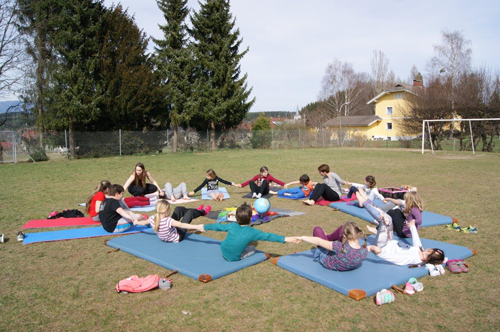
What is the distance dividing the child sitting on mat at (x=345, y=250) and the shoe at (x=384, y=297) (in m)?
0.66

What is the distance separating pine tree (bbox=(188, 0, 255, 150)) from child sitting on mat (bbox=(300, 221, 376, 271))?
3126 centimetres

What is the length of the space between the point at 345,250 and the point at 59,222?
6813mm

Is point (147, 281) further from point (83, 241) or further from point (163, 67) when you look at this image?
point (163, 67)

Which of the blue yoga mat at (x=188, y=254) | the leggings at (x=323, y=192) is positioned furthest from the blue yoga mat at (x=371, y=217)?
the blue yoga mat at (x=188, y=254)

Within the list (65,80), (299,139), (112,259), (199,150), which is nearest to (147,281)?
(112,259)

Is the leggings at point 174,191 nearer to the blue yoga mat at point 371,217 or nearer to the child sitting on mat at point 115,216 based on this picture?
the child sitting on mat at point 115,216

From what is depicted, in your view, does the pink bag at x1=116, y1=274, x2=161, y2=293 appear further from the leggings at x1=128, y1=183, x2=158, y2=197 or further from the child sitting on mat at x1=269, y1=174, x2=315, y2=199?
the child sitting on mat at x1=269, y1=174, x2=315, y2=199

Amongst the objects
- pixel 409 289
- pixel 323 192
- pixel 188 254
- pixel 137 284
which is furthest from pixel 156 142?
pixel 409 289

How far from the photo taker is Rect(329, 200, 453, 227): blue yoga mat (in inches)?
327

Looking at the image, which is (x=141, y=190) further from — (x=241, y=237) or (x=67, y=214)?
(x=241, y=237)

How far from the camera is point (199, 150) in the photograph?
120ft

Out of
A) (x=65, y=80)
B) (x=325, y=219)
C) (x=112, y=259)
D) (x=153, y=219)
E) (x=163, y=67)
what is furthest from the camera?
(x=163, y=67)

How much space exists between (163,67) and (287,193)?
86.8 ft

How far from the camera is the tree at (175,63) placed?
3453cm
